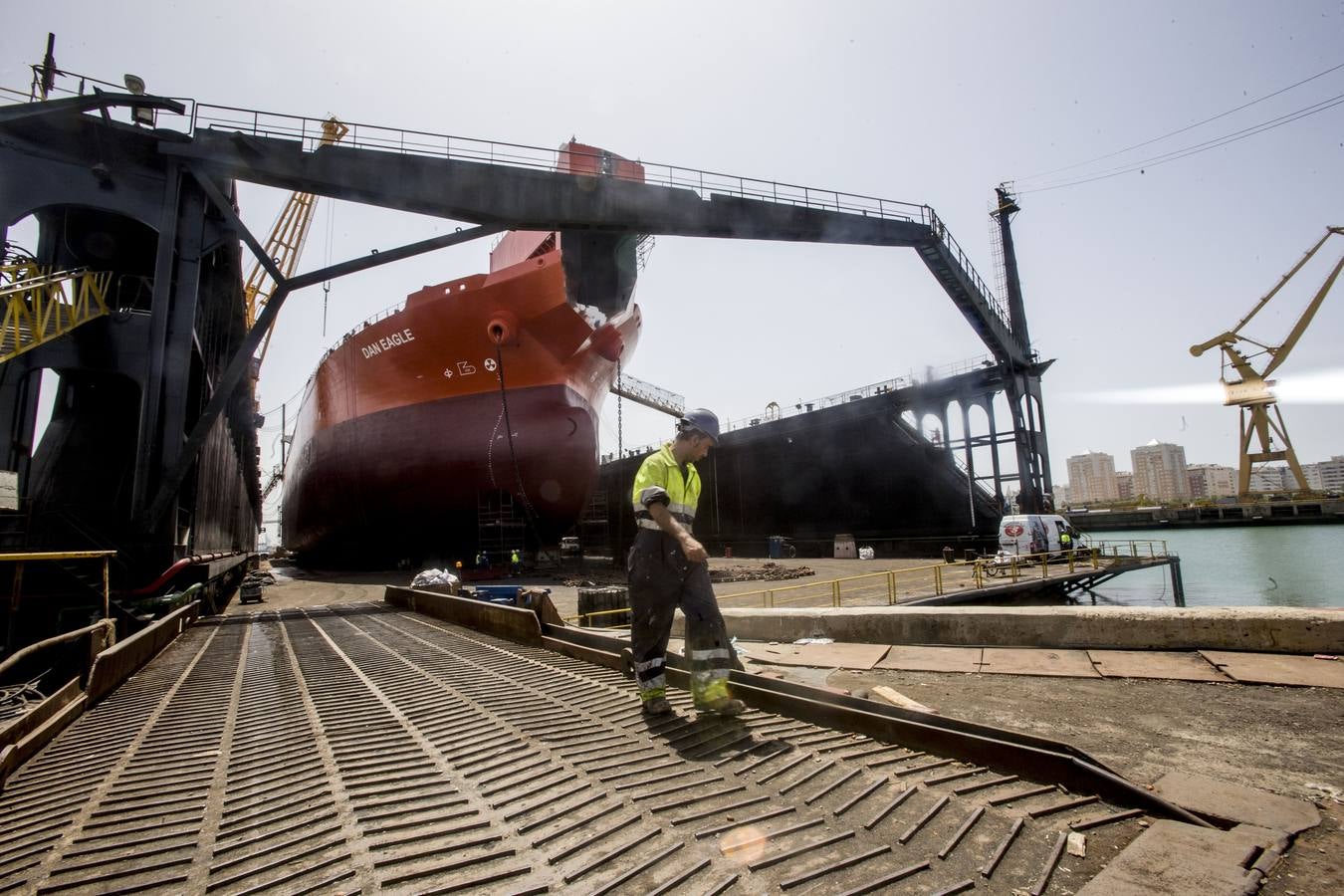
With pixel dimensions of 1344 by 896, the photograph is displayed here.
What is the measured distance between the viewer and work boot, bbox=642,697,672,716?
9.18ft

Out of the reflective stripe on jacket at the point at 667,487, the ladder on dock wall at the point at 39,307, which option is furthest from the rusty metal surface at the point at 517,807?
the ladder on dock wall at the point at 39,307

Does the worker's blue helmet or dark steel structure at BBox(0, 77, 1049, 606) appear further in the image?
dark steel structure at BBox(0, 77, 1049, 606)

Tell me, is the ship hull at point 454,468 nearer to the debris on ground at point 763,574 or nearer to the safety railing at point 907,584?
the debris on ground at point 763,574

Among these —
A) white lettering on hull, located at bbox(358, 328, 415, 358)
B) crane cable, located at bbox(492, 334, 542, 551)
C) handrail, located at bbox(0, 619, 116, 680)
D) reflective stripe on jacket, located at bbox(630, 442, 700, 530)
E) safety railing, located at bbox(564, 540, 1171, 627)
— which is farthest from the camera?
white lettering on hull, located at bbox(358, 328, 415, 358)

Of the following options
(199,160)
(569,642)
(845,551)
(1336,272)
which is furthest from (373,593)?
(1336,272)

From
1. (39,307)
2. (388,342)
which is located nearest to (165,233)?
(39,307)

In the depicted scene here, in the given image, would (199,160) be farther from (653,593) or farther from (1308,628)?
(1308,628)

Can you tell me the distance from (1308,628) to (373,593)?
15.2 metres

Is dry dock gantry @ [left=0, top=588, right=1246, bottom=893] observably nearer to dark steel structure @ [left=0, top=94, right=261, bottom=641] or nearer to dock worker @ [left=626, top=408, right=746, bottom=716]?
dock worker @ [left=626, top=408, right=746, bottom=716]

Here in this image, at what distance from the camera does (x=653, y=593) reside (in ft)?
9.72

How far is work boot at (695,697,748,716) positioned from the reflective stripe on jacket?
86 centimetres

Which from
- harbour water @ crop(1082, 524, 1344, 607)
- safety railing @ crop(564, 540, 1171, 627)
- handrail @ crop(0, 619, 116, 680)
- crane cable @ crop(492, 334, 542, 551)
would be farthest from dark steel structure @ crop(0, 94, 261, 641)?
harbour water @ crop(1082, 524, 1344, 607)

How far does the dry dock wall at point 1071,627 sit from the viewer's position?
13.9 feet

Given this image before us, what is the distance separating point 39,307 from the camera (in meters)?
9.21
